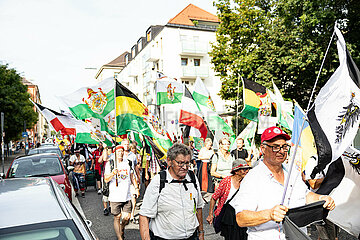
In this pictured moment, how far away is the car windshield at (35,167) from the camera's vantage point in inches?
350

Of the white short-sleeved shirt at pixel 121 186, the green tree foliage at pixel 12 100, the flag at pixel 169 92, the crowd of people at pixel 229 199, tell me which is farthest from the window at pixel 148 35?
the crowd of people at pixel 229 199

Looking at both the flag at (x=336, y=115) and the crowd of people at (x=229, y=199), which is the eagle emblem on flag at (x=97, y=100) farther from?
the flag at (x=336, y=115)

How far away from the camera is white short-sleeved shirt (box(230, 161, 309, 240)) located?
2662mm

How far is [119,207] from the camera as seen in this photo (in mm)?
6156

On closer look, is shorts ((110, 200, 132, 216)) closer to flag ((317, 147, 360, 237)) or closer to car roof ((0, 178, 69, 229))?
car roof ((0, 178, 69, 229))

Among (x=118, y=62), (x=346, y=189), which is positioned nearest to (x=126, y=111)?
(x=346, y=189)

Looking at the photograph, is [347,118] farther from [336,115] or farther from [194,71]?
[194,71]

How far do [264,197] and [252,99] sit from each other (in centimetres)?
Result: 716

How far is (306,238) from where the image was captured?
7.90 feet

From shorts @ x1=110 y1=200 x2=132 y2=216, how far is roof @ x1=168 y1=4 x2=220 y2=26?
38.5m

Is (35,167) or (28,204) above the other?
(28,204)

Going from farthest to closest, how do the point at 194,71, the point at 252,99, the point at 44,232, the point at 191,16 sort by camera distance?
the point at 191,16, the point at 194,71, the point at 252,99, the point at 44,232

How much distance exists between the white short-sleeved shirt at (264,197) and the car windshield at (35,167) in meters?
7.33

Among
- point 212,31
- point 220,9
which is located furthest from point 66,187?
point 212,31
